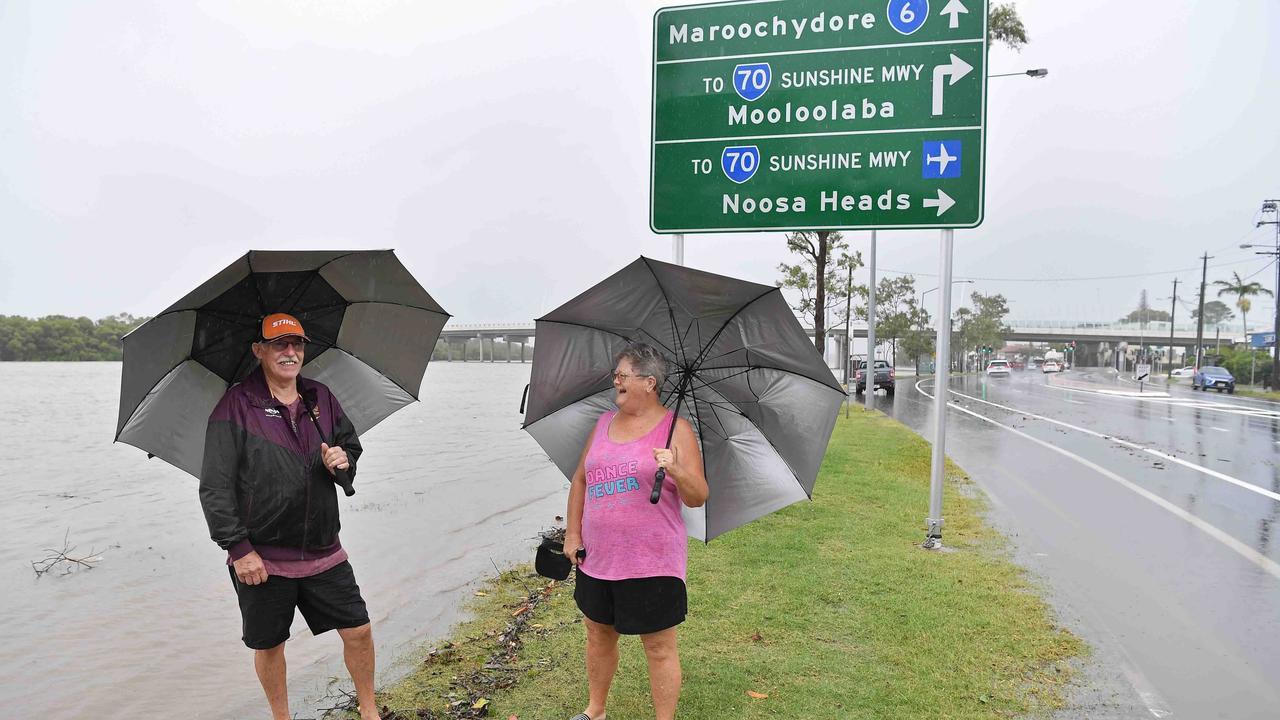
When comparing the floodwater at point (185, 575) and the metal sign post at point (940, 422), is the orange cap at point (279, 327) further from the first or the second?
the metal sign post at point (940, 422)

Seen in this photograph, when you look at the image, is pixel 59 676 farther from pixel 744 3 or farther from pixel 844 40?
pixel 844 40

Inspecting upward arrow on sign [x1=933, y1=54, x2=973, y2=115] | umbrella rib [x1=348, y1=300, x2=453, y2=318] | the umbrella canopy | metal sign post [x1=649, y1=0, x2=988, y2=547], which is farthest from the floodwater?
upward arrow on sign [x1=933, y1=54, x2=973, y2=115]

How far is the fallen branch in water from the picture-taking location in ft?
31.6

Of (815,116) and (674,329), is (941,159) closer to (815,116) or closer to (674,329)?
(815,116)

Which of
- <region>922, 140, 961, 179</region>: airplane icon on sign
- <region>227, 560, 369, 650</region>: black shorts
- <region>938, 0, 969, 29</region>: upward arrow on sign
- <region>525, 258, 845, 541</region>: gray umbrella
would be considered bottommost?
<region>227, 560, 369, 650</region>: black shorts

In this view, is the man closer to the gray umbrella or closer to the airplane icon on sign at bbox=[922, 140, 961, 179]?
the gray umbrella

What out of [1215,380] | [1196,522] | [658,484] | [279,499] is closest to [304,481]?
[279,499]

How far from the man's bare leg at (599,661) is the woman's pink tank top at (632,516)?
33 cm

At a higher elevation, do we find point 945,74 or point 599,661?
point 945,74

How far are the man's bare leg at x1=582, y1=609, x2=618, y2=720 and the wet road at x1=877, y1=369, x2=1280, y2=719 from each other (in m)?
2.35

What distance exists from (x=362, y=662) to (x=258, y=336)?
5.08 feet

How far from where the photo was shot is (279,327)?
3.21 meters

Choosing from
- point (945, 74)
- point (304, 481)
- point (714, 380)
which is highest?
point (945, 74)

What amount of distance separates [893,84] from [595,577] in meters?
4.95
